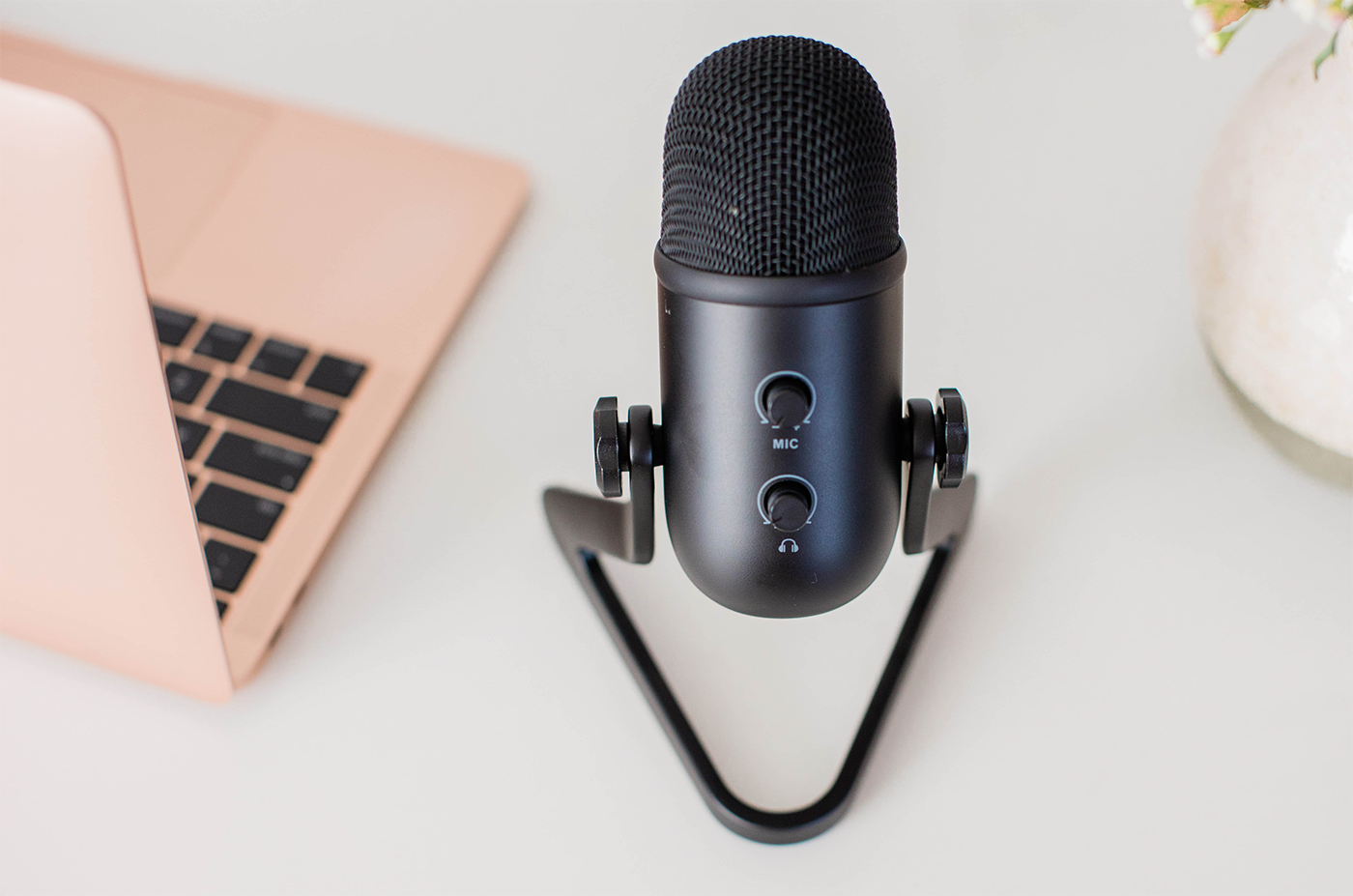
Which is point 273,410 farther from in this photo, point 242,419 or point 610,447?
point 610,447

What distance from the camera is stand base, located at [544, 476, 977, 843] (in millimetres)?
479

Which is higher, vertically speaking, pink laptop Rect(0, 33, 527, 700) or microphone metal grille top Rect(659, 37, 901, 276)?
microphone metal grille top Rect(659, 37, 901, 276)

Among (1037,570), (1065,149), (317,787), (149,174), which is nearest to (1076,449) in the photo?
(1037,570)

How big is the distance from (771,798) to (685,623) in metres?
0.10

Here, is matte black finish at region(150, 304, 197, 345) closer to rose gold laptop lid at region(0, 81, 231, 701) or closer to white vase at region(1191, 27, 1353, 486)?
rose gold laptop lid at region(0, 81, 231, 701)

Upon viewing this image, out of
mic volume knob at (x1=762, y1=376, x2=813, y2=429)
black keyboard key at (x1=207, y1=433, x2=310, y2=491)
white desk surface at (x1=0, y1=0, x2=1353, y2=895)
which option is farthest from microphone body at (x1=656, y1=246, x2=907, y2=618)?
black keyboard key at (x1=207, y1=433, x2=310, y2=491)

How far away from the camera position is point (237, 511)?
56 cm

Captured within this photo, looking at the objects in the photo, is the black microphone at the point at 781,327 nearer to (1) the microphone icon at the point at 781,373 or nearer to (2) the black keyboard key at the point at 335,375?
(1) the microphone icon at the point at 781,373

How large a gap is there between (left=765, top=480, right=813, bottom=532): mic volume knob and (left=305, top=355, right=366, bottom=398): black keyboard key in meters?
0.28

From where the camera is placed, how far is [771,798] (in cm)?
50

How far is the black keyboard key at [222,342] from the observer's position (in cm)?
61

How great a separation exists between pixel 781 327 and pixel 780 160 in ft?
0.19

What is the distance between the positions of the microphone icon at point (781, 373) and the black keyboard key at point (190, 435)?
0.23m

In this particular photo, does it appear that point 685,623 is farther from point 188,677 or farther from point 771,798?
point 188,677
